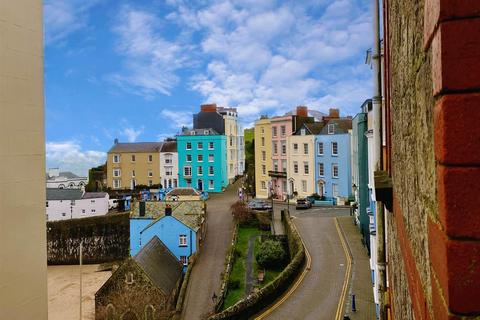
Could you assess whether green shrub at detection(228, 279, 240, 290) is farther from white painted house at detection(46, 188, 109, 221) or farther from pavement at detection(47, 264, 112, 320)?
white painted house at detection(46, 188, 109, 221)

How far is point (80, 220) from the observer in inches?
1622

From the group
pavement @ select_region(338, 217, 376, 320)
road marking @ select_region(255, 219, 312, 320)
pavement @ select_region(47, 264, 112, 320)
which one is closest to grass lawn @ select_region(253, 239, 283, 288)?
road marking @ select_region(255, 219, 312, 320)

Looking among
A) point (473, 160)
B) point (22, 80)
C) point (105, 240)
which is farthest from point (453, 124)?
point (105, 240)

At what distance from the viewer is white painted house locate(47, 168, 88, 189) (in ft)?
212

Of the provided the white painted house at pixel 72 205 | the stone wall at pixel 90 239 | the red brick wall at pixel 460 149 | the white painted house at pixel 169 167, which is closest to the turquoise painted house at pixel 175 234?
the stone wall at pixel 90 239

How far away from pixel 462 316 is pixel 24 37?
7.30m

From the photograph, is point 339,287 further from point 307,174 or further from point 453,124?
point 307,174

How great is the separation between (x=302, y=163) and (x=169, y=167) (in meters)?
22.6

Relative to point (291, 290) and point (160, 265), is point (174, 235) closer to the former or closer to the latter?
point (160, 265)

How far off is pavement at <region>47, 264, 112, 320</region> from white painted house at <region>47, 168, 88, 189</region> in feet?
92.1

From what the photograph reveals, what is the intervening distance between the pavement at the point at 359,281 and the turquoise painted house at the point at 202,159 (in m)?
29.8

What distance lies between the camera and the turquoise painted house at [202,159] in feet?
188

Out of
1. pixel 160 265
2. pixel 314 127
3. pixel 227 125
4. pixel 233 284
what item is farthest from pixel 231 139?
pixel 233 284

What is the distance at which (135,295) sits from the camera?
22.4 m
